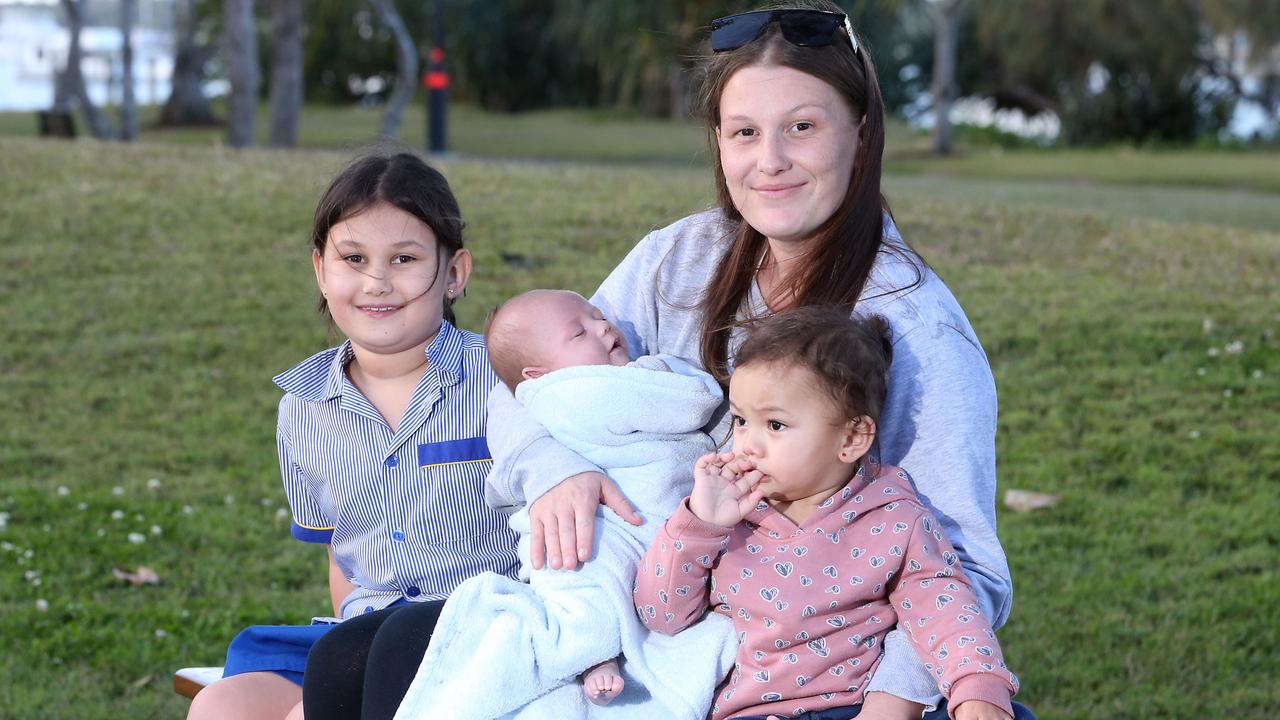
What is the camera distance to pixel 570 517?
8.24 ft

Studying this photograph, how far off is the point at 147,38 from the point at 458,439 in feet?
170

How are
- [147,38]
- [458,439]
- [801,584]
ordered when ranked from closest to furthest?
[801,584] < [458,439] < [147,38]

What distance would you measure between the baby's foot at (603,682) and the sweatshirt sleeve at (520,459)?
353 mm

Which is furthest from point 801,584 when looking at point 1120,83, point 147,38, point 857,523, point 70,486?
point 147,38

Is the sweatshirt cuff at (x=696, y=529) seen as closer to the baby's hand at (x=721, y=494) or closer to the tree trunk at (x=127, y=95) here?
the baby's hand at (x=721, y=494)

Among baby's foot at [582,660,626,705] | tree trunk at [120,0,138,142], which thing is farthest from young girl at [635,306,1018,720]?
tree trunk at [120,0,138,142]

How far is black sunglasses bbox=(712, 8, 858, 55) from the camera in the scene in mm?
2668

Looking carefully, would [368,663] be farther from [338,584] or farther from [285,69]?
[285,69]

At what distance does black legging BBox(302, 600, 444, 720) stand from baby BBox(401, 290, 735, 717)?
0.12 metres

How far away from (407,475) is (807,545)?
930 mm

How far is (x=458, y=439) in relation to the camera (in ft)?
9.61

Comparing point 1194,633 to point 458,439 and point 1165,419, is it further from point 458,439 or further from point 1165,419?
point 458,439

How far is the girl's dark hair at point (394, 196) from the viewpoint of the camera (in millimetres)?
2891

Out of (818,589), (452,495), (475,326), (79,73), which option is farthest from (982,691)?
(79,73)
